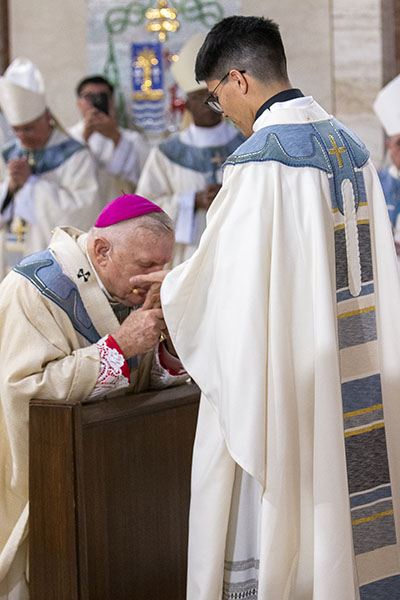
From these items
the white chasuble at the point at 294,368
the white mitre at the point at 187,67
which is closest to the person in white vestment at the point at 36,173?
the white mitre at the point at 187,67

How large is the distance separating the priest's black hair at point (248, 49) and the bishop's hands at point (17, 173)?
14.6 ft

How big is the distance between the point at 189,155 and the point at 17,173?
52.8 inches

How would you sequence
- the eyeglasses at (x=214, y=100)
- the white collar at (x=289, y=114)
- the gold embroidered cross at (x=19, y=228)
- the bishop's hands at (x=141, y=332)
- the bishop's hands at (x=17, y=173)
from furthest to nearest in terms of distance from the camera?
1. the gold embroidered cross at (x=19, y=228)
2. the bishop's hands at (x=17, y=173)
3. the bishop's hands at (x=141, y=332)
4. the eyeglasses at (x=214, y=100)
5. the white collar at (x=289, y=114)

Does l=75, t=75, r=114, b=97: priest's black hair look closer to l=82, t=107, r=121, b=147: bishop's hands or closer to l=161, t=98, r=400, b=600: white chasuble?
l=82, t=107, r=121, b=147: bishop's hands

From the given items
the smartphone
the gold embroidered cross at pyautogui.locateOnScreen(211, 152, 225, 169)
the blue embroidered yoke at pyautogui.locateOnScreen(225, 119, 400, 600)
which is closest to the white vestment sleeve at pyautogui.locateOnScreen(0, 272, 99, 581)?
the blue embroidered yoke at pyautogui.locateOnScreen(225, 119, 400, 600)

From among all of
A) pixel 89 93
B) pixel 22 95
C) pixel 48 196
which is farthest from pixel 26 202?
pixel 89 93

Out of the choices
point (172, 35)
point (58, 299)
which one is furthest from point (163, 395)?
point (172, 35)

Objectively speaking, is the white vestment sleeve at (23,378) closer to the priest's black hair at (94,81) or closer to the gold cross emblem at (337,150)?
the gold cross emblem at (337,150)

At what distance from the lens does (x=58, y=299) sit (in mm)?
3283

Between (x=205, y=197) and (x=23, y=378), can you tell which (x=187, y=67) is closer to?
(x=205, y=197)

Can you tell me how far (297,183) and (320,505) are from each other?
3.11 feet

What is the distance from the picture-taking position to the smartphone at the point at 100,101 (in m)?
7.79

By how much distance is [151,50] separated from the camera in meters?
8.11

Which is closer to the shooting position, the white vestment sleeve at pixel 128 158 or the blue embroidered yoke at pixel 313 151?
the blue embroidered yoke at pixel 313 151
